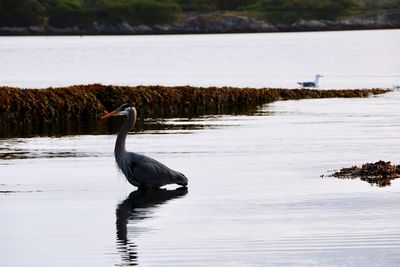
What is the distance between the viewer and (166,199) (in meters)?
20.7

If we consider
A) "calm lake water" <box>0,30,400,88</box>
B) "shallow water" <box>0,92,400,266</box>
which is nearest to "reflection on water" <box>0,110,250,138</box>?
"shallow water" <box>0,92,400,266</box>

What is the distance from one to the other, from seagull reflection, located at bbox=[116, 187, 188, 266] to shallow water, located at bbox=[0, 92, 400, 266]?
0.09 feet

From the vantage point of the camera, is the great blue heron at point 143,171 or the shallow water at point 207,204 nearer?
the shallow water at point 207,204

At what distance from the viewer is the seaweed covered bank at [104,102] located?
38.8 metres

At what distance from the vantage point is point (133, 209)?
63.9ft

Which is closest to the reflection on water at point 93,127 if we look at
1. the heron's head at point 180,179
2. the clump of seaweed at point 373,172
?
the clump of seaweed at point 373,172

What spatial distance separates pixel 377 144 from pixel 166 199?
32.0ft

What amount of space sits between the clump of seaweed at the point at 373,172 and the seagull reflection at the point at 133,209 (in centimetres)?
317

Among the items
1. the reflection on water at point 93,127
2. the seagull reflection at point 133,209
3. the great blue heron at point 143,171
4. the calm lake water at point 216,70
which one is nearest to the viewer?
the seagull reflection at point 133,209

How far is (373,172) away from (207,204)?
426cm

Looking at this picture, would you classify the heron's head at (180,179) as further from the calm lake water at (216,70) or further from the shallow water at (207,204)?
the calm lake water at (216,70)

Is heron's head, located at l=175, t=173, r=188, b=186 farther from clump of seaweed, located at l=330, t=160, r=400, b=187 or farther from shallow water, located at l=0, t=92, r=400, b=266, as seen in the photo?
clump of seaweed, located at l=330, t=160, r=400, b=187

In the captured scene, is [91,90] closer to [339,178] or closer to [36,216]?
[339,178]

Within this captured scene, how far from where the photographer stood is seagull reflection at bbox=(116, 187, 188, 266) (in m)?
15.9
